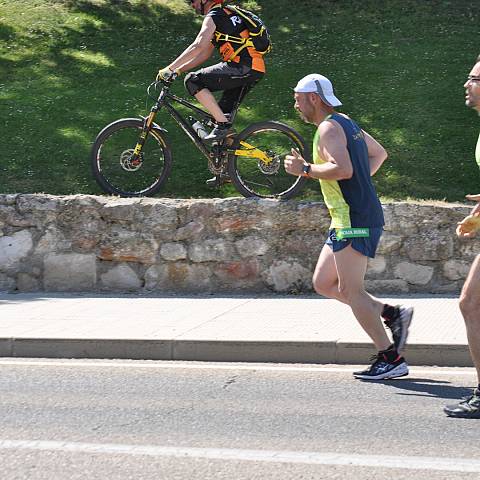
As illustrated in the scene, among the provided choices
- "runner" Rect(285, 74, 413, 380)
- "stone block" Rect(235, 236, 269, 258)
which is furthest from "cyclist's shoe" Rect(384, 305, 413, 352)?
"stone block" Rect(235, 236, 269, 258)

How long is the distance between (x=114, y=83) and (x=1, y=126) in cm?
284

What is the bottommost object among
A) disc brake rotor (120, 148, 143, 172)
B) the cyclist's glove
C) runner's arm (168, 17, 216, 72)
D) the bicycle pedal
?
the bicycle pedal

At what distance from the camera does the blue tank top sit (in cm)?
677

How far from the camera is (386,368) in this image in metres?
7.01

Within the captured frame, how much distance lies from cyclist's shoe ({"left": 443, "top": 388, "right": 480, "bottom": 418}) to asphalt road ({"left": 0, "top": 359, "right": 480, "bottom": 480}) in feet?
0.22

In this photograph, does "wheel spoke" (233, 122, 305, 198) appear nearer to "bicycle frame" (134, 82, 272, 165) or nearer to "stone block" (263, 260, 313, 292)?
"bicycle frame" (134, 82, 272, 165)

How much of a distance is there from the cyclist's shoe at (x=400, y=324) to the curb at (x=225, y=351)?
592mm

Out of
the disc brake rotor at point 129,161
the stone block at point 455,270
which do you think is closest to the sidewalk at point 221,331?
the stone block at point 455,270

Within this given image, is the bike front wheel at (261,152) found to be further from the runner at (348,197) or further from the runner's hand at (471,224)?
the runner's hand at (471,224)

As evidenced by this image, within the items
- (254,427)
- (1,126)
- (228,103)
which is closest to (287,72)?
(1,126)

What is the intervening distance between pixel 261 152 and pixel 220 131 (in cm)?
48

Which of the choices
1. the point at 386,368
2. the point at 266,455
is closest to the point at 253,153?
the point at 386,368

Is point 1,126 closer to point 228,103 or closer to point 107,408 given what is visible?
point 228,103

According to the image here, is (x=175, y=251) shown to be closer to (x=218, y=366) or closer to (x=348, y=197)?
(x=218, y=366)
